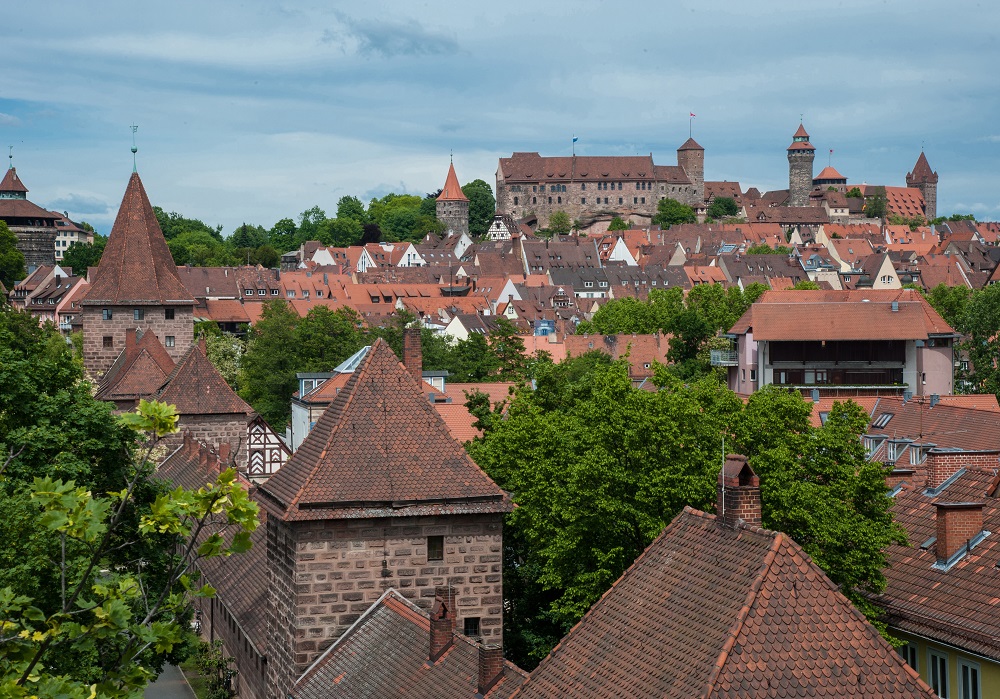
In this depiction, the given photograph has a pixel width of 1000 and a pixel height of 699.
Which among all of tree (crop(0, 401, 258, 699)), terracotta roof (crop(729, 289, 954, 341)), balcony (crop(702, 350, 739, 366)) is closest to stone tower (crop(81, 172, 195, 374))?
terracotta roof (crop(729, 289, 954, 341))

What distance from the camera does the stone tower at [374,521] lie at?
76.8ft

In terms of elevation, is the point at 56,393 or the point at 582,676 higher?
the point at 56,393

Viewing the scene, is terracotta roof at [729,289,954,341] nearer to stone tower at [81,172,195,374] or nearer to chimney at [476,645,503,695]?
stone tower at [81,172,195,374]

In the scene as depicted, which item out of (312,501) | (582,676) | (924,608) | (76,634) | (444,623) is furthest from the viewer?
(924,608)

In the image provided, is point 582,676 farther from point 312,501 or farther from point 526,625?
point 526,625

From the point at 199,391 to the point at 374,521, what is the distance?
35080 mm

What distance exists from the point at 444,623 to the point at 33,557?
Answer: 20.3 feet

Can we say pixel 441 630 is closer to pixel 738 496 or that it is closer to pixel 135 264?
pixel 738 496

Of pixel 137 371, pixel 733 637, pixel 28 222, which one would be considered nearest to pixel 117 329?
pixel 137 371

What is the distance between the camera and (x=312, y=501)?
23172 millimetres

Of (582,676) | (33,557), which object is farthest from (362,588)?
(582,676)

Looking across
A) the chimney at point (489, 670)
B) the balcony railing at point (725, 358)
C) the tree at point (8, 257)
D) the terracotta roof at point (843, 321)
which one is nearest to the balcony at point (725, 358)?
the balcony railing at point (725, 358)

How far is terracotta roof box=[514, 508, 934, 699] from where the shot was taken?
15.0m

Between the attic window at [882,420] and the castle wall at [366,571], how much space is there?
111 ft
